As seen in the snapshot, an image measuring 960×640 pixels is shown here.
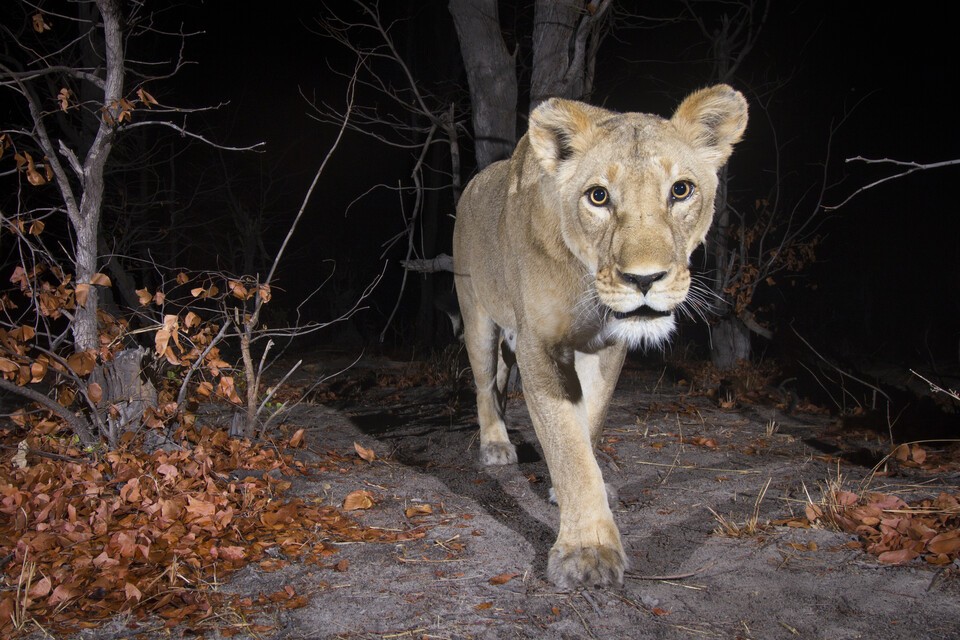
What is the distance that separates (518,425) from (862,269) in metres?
12.4

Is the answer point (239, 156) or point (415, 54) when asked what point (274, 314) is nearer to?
point (239, 156)

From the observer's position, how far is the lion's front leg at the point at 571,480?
118 inches

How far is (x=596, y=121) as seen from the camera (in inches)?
144

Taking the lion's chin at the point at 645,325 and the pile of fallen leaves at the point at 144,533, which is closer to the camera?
the pile of fallen leaves at the point at 144,533

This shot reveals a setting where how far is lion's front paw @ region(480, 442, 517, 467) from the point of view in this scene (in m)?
5.11

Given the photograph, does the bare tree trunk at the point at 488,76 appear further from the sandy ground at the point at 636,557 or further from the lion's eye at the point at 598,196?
the lion's eye at the point at 598,196

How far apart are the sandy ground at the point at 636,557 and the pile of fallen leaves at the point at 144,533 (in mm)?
175

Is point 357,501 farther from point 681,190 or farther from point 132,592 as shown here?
point 681,190

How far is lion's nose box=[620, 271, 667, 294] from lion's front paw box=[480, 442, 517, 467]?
245cm

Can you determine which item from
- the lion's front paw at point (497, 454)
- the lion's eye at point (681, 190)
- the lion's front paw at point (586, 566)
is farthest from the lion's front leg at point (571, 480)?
the lion's front paw at point (497, 454)

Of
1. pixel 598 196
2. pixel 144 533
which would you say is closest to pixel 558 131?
pixel 598 196

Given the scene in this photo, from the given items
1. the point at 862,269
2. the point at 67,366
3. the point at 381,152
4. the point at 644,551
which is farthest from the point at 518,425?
the point at 381,152

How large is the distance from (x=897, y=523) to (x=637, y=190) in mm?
1827

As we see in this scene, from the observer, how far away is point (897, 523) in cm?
329
